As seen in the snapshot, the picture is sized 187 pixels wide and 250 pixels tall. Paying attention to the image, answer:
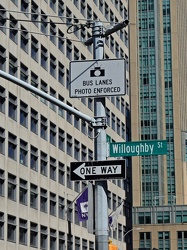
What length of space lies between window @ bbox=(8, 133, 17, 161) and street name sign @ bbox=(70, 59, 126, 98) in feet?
130

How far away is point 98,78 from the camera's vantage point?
56.2ft

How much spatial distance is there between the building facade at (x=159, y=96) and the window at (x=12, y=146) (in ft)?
259

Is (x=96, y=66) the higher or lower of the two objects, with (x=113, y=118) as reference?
lower

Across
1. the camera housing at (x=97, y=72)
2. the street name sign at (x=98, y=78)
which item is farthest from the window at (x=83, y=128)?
the camera housing at (x=97, y=72)

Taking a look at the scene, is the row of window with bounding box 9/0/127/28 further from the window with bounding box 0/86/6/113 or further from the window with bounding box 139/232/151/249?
the window with bounding box 139/232/151/249

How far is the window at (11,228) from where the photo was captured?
55.4 metres

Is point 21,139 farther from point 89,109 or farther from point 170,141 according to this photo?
point 170,141

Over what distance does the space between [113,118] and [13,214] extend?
3257 centimetres

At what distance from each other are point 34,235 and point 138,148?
144 ft

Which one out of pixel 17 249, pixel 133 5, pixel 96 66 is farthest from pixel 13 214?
pixel 133 5

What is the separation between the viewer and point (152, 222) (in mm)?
125562

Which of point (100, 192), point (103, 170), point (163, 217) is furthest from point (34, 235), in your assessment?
point (163, 217)

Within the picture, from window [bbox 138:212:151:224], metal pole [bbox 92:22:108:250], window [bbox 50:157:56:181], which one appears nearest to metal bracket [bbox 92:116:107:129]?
metal pole [bbox 92:22:108:250]

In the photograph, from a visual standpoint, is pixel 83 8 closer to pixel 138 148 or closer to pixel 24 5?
pixel 24 5
